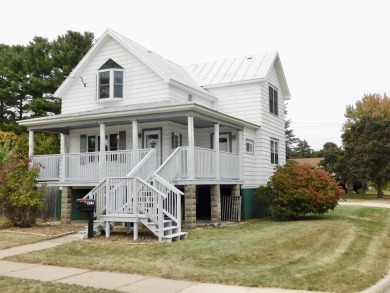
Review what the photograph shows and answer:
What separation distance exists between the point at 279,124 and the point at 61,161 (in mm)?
12320

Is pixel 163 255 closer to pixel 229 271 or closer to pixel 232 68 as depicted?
pixel 229 271

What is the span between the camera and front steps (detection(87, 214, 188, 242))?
12.7m

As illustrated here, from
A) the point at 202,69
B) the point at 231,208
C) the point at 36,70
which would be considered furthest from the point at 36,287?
the point at 36,70

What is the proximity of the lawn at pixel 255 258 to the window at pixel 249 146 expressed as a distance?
6.73 meters

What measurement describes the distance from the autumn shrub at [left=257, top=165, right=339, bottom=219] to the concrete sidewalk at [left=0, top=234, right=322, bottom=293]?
432 inches

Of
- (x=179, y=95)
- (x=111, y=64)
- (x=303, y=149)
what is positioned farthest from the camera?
(x=303, y=149)

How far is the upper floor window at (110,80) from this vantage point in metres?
20.0

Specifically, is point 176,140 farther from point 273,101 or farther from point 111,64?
point 273,101

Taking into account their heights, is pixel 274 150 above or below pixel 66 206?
above

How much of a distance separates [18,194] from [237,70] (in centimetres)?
1293

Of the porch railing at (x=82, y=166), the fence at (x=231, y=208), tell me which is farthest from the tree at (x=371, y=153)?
the porch railing at (x=82, y=166)

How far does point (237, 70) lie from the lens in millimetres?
23125

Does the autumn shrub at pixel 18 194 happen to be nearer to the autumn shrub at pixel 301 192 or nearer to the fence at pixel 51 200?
the fence at pixel 51 200

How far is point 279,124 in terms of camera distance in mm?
24281
